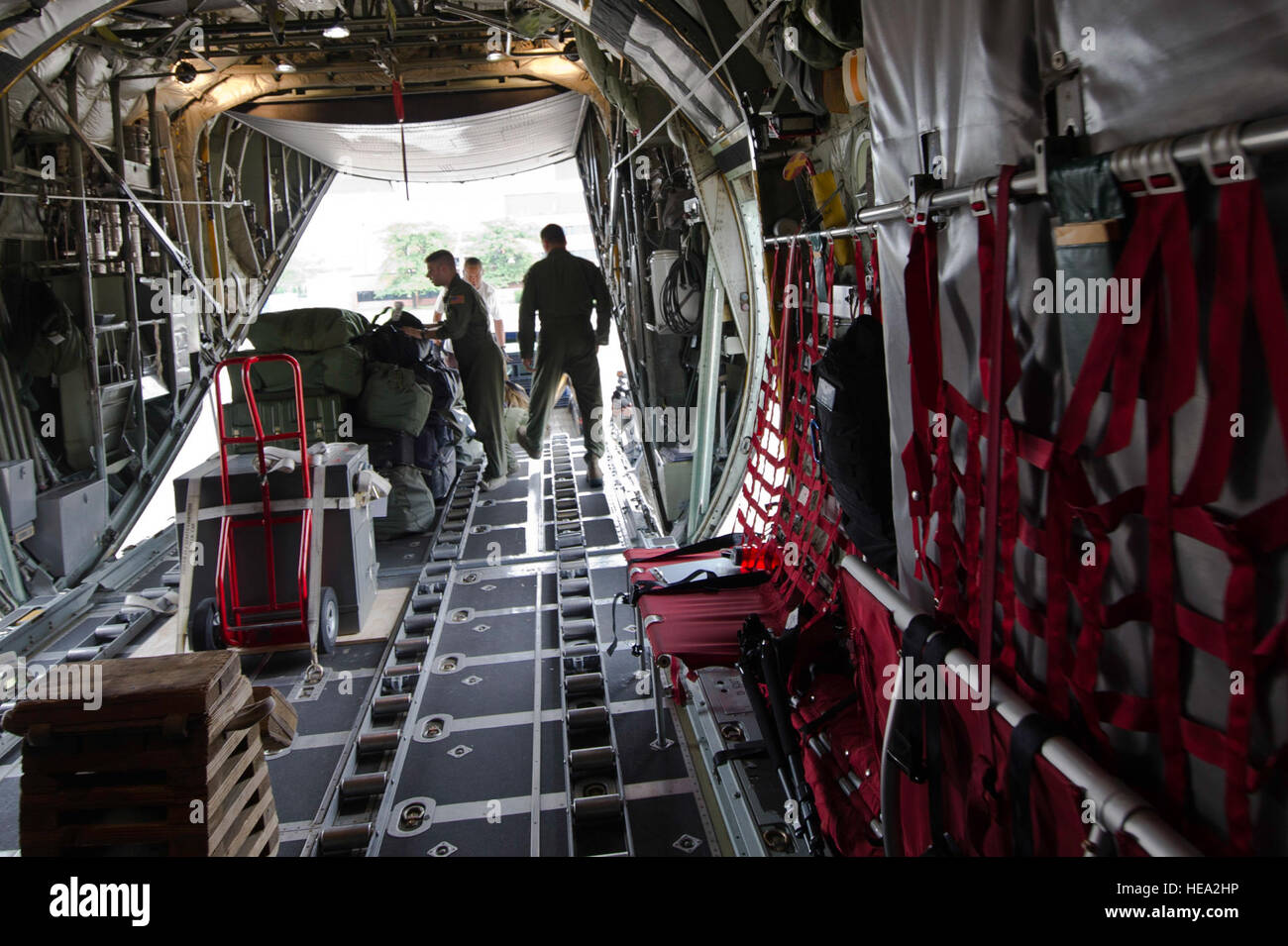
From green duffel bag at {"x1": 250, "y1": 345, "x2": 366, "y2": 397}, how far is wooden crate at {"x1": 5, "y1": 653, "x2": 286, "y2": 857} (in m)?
4.59

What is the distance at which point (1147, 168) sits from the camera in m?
1.16

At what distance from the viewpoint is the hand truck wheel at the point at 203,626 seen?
4.35 meters

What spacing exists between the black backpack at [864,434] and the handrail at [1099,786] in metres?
0.86

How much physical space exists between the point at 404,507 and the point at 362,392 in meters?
0.93

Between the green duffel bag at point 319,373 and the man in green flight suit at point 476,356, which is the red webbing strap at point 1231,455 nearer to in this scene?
the green duffel bag at point 319,373

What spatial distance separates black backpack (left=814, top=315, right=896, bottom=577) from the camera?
257 centimetres

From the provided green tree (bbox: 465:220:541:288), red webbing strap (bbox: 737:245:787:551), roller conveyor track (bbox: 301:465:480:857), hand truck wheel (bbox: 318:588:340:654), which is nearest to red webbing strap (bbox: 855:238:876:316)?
red webbing strap (bbox: 737:245:787:551)

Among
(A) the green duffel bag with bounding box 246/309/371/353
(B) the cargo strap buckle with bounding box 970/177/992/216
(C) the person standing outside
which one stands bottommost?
(B) the cargo strap buckle with bounding box 970/177/992/216

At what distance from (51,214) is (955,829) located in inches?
295

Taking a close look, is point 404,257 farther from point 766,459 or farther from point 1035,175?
point 1035,175

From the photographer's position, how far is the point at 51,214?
6.63 m

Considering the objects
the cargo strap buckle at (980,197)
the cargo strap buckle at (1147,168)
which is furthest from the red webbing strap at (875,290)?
the cargo strap buckle at (1147,168)

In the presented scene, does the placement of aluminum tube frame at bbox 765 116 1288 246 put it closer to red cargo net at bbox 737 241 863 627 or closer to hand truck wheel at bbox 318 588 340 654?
red cargo net at bbox 737 241 863 627

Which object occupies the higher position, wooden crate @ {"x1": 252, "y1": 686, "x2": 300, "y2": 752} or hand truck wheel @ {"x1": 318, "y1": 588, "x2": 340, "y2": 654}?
wooden crate @ {"x1": 252, "y1": 686, "x2": 300, "y2": 752}
